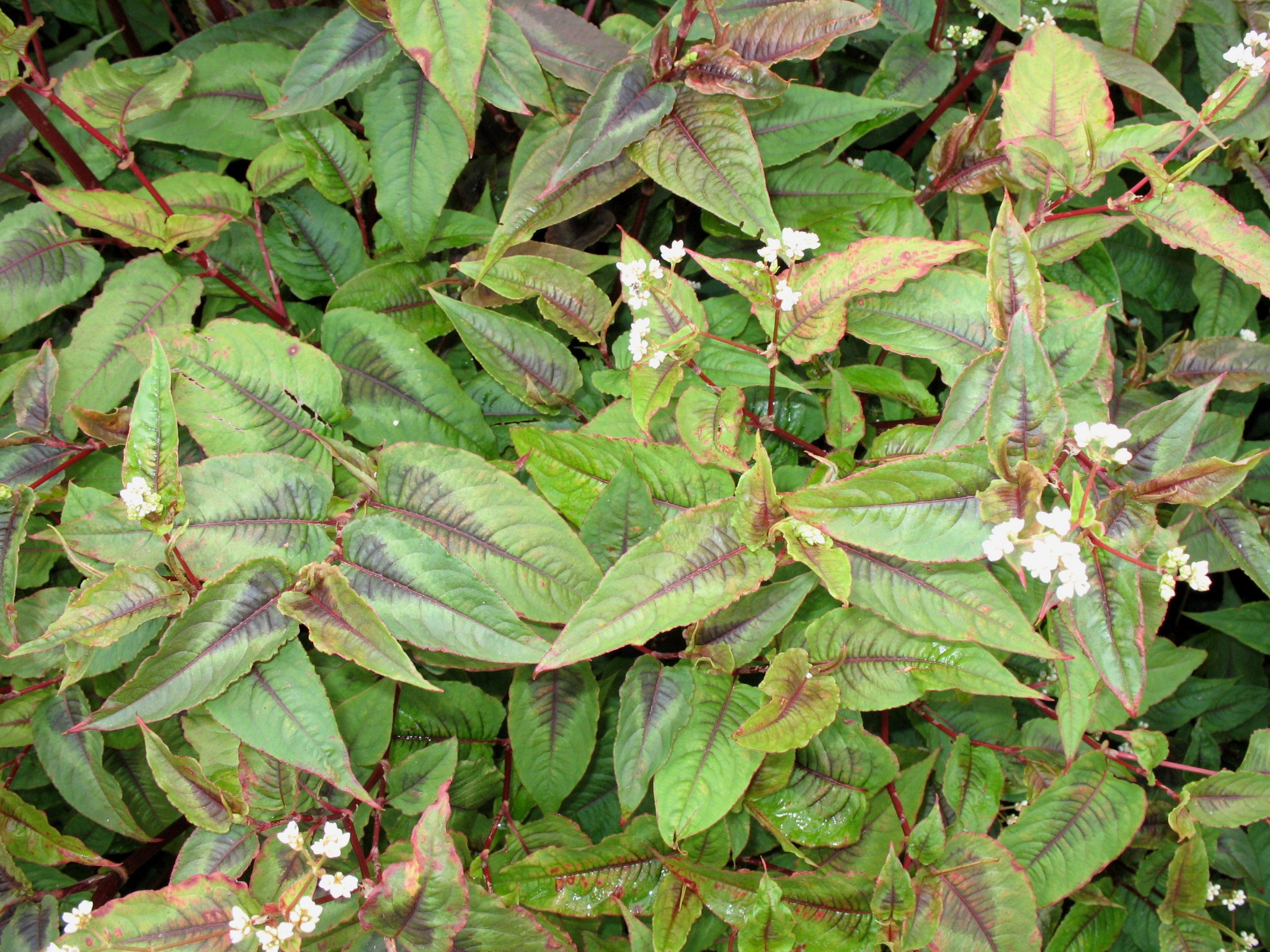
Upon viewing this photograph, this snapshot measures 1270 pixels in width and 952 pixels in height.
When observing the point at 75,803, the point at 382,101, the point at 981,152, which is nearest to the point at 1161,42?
the point at 981,152

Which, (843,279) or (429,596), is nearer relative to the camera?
(429,596)

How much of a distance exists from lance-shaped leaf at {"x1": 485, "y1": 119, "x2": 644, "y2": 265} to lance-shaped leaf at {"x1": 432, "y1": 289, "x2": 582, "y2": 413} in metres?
0.14

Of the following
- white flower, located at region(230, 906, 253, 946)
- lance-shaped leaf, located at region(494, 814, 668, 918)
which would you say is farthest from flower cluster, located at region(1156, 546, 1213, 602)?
white flower, located at region(230, 906, 253, 946)

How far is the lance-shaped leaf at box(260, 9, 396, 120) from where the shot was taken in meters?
1.74

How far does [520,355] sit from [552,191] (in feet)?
1.12

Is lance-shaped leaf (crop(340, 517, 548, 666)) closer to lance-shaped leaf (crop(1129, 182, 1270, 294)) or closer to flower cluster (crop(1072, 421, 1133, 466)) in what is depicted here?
flower cluster (crop(1072, 421, 1133, 466))

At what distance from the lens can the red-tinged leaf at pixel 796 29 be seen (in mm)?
1707

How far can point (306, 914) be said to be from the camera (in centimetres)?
124

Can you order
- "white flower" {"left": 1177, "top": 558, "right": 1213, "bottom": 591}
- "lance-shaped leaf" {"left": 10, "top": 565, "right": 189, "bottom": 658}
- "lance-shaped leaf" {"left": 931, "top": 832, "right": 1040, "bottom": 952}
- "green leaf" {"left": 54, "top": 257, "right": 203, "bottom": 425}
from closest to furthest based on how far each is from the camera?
1. "white flower" {"left": 1177, "top": 558, "right": 1213, "bottom": 591}
2. "lance-shaped leaf" {"left": 10, "top": 565, "right": 189, "bottom": 658}
3. "lance-shaped leaf" {"left": 931, "top": 832, "right": 1040, "bottom": 952}
4. "green leaf" {"left": 54, "top": 257, "right": 203, "bottom": 425}

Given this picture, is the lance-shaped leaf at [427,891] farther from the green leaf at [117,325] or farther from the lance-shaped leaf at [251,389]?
the green leaf at [117,325]

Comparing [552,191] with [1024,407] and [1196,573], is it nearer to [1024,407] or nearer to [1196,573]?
[1024,407]

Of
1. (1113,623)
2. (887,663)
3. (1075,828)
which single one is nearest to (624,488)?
(887,663)

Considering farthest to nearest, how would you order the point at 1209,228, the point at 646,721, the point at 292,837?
the point at 1209,228 → the point at 646,721 → the point at 292,837

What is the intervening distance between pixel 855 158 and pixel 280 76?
4.69ft
